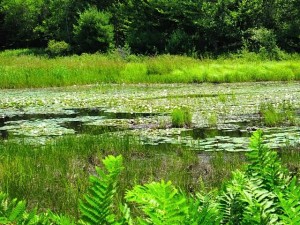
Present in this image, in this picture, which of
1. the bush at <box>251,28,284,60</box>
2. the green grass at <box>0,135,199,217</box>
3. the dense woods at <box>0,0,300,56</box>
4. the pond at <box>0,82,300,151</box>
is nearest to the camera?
the green grass at <box>0,135,199,217</box>

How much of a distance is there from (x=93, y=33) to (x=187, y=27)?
736 cm

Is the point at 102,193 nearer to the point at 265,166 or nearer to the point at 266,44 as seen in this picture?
the point at 265,166

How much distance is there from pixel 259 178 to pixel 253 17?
3224cm

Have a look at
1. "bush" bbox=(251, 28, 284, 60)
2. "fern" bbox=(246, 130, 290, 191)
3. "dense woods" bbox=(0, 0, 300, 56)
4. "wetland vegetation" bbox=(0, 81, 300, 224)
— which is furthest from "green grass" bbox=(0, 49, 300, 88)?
"fern" bbox=(246, 130, 290, 191)

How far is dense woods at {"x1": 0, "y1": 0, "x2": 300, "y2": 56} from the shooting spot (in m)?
31.3

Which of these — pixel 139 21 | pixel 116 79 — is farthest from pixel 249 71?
pixel 139 21

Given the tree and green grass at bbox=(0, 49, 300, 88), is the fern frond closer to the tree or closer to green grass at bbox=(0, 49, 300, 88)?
green grass at bbox=(0, 49, 300, 88)

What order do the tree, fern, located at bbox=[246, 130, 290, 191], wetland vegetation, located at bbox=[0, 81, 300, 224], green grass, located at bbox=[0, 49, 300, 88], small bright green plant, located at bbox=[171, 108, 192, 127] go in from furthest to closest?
the tree < green grass, located at bbox=[0, 49, 300, 88] < small bright green plant, located at bbox=[171, 108, 192, 127] < wetland vegetation, located at bbox=[0, 81, 300, 224] < fern, located at bbox=[246, 130, 290, 191]

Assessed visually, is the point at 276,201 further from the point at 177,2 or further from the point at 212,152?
the point at 177,2

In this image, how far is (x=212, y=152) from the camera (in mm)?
7488

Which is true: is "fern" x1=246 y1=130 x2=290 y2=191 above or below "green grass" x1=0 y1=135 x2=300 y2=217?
above

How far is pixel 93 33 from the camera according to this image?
37188mm

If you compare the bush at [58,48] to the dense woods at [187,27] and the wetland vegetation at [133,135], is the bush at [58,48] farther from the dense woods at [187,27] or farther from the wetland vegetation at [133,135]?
the wetland vegetation at [133,135]

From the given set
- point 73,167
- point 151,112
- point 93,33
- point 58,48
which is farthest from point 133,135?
point 58,48
